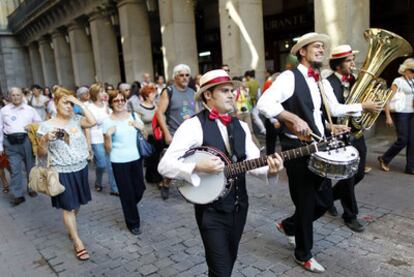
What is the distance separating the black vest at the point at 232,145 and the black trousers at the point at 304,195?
854 mm

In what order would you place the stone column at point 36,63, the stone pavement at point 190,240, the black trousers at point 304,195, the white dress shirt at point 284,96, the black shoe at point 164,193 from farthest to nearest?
the stone column at point 36,63
the black shoe at point 164,193
the stone pavement at point 190,240
the black trousers at point 304,195
the white dress shirt at point 284,96

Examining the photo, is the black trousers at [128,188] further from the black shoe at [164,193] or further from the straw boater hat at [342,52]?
the straw boater hat at [342,52]

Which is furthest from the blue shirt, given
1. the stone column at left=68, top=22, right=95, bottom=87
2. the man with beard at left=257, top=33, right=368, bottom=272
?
the stone column at left=68, top=22, right=95, bottom=87

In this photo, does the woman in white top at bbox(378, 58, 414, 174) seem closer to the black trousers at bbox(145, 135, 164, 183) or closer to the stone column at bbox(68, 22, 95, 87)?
the black trousers at bbox(145, 135, 164, 183)

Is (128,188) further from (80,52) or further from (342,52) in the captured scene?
(80,52)

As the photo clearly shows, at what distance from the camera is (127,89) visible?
31.9 feet

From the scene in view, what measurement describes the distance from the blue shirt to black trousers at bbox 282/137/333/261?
2.19m

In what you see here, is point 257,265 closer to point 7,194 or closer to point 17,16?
point 7,194

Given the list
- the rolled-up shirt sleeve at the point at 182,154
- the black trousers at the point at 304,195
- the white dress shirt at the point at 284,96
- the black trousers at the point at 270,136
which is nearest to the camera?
the rolled-up shirt sleeve at the point at 182,154

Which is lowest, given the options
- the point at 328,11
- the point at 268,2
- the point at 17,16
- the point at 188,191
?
the point at 188,191

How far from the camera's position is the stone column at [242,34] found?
34.8 feet

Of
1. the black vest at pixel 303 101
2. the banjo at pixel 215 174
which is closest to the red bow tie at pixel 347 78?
the black vest at pixel 303 101

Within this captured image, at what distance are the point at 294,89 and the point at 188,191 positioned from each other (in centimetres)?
143

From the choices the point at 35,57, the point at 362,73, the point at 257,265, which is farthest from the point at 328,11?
the point at 35,57
